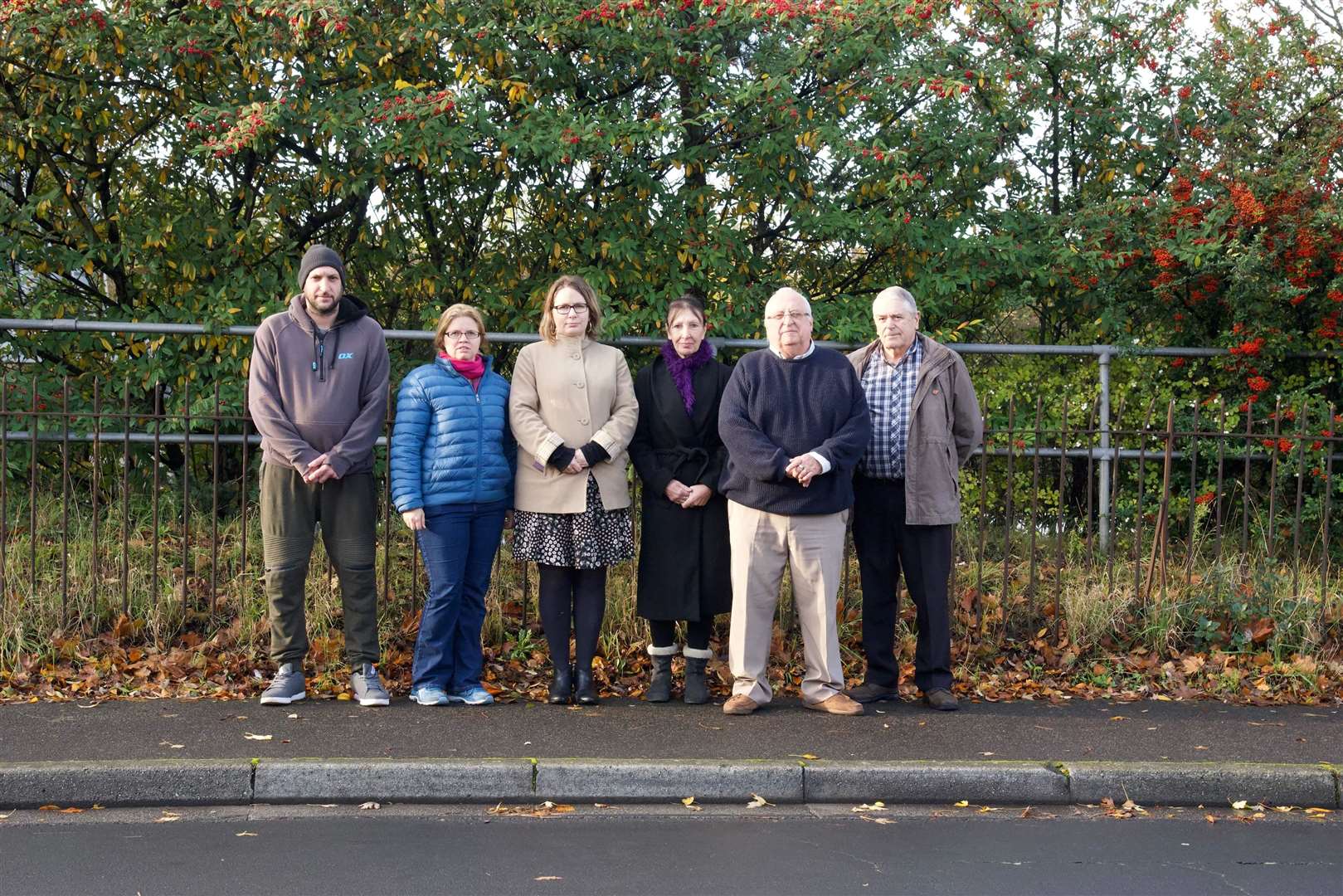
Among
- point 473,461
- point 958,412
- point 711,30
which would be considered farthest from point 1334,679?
point 711,30

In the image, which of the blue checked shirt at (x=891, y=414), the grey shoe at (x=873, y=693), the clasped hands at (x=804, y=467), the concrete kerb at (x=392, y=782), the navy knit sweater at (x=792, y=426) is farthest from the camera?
the grey shoe at (x=873, y=693)

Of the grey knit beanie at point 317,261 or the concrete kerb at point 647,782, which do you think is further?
the grey knit beanie at point 317,261

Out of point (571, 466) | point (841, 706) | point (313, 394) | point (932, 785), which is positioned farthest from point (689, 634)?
point (313, 394)

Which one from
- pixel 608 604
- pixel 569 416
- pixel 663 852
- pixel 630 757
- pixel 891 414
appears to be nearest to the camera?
pixel 663 852

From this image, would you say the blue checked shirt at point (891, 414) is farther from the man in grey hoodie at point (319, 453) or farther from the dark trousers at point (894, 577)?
Result: the man in grey hoodie at point (319, 453)

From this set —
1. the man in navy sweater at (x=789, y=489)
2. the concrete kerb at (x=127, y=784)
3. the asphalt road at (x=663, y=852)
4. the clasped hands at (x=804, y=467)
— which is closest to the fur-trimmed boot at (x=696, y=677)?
the man in navy sweater at (x=789, y=489)

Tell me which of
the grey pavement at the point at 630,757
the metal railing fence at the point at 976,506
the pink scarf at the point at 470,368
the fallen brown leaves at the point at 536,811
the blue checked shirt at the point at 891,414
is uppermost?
the pink scarf at the point at 470,368

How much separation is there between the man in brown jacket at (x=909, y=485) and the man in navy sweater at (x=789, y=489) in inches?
10.2

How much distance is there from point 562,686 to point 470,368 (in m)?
1.57

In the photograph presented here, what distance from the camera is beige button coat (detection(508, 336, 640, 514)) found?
6.45 metres

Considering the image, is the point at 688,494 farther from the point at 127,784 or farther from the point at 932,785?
the point at 127,784

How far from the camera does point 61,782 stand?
5.22 metres

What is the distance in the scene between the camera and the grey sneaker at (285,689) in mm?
6398

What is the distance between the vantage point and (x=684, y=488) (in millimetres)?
6477
